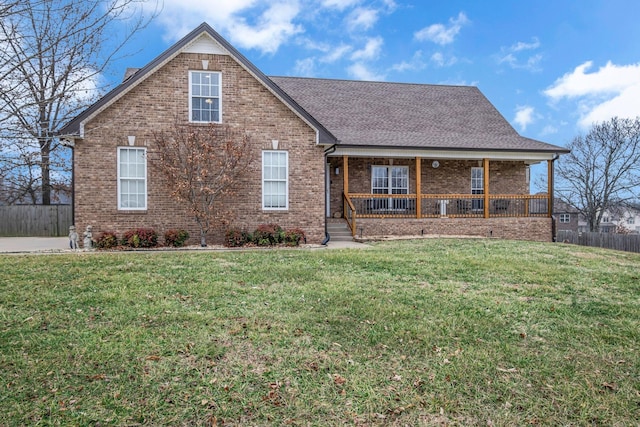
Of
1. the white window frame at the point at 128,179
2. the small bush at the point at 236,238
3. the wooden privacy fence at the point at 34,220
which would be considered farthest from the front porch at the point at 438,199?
the wooden privacy fence at the point at 34,220

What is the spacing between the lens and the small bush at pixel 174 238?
40.9ft

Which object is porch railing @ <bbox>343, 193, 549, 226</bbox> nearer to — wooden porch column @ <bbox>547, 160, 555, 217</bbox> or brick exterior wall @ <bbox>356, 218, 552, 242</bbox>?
wooden porch column @ <bbox>547, 160, 555, 217</bbox>

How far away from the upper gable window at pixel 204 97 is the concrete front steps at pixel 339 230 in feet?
18.6

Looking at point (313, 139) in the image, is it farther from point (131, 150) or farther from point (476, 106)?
point (476, 106)

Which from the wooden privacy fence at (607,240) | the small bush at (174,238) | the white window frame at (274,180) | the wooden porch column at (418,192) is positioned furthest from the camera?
the wooden privacy fence at (607,240)

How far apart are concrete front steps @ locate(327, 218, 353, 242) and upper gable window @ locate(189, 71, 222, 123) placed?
5.68 metres

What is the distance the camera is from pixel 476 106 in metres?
21.9

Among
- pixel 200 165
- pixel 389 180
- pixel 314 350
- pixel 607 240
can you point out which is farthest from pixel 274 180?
pixel 607 240

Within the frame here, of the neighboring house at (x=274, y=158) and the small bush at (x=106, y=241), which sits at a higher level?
the neighboring house at (x=274, y=158)

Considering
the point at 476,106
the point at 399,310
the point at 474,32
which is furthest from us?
the point at 476,106

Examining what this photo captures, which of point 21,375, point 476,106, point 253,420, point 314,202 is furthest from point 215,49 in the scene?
point 476,106

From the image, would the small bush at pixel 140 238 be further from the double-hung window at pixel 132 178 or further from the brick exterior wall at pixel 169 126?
the double-hung window at pixel 132 178

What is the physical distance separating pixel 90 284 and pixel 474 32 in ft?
53.7

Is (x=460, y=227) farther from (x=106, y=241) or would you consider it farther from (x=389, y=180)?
(x=106, y=241)
